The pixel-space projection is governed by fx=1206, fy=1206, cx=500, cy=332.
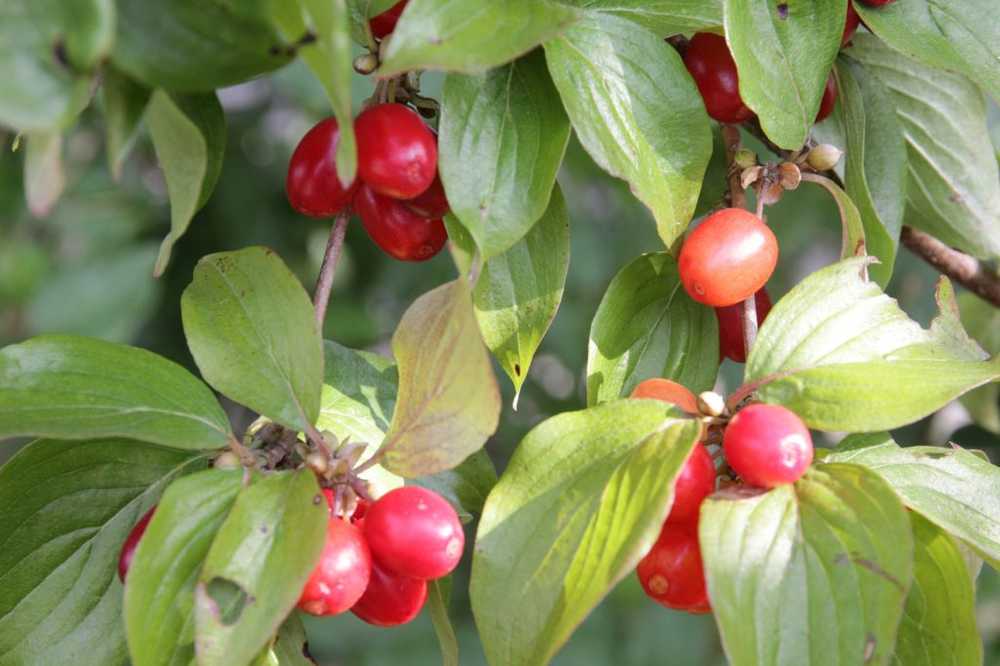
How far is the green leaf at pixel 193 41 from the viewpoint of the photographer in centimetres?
60

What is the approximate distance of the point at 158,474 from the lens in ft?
2.73

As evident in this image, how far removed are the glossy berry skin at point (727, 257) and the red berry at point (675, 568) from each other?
0.17 metres

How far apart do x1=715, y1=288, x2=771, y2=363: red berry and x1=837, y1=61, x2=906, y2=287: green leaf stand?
0.09m

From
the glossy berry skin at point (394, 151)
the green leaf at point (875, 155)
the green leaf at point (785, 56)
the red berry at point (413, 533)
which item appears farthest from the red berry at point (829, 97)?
the red berry at point (413, 533)

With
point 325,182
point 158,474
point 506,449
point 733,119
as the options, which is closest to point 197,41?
point 325,182

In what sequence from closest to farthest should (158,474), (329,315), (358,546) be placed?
(358,546) → (158,474) → (329,315)

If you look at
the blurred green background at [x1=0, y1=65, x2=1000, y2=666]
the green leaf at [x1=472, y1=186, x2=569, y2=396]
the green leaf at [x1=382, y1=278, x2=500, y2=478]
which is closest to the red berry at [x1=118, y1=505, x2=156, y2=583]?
the green leaf at [x1=382, y1=278, x2=500, y2=478]

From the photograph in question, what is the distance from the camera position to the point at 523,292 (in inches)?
33.1

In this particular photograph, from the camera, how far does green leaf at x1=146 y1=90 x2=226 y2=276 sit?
0.62m

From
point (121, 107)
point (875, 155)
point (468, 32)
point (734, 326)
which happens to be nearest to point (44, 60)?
point (121, 107)

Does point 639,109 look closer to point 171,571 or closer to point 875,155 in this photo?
point 875,155

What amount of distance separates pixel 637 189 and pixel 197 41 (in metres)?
0.30

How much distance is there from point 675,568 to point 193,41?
16.4 inches

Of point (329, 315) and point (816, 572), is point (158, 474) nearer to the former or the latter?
point (816, 572)
